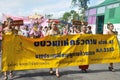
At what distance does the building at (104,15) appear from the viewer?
27152mm

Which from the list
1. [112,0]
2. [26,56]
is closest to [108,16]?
[112,0]

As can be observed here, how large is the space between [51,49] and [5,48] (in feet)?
5.35

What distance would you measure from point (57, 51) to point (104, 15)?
61.0ft

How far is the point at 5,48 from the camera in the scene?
10.8m

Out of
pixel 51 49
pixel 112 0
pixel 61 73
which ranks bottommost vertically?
pixel 61 73

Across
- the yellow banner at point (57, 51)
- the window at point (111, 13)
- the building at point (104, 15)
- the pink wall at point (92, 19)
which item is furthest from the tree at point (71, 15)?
the yellow banner at point (57, 51)

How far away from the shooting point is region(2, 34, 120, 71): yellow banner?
10977mm

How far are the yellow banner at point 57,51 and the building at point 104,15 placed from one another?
46.7 feet

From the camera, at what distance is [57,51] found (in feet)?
38.4

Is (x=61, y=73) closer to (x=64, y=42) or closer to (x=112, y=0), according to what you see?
(x=64, y=42)

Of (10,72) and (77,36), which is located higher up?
(77,36)

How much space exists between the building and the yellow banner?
1425 centimetres

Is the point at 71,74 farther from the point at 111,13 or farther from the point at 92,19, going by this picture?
the point at 92,19

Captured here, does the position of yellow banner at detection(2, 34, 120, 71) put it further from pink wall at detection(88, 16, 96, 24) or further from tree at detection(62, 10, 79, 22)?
tree at detection(62, 10, 79, 22)
